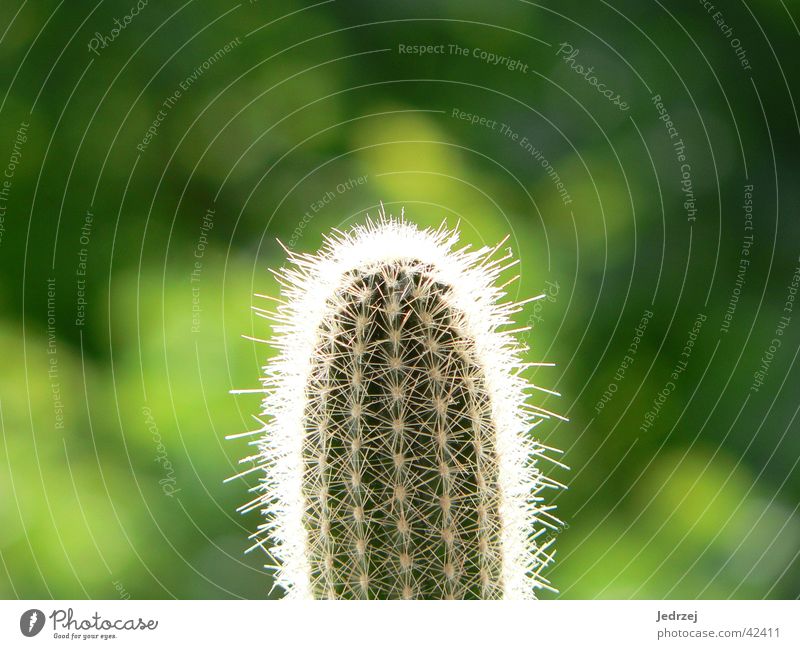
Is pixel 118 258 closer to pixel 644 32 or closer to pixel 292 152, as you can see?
pixel 292 152

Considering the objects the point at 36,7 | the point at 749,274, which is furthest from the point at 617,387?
the point at 36,7
